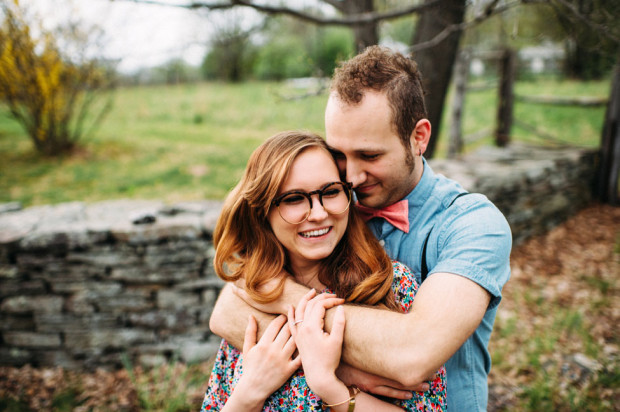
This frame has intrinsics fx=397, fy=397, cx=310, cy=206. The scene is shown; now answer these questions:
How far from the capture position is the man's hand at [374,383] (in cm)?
144

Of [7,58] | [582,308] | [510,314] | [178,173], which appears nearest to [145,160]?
[178,173]

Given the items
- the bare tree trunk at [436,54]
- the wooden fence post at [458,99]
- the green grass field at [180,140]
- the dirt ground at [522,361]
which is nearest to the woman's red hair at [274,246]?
the green grass field at [180,140]

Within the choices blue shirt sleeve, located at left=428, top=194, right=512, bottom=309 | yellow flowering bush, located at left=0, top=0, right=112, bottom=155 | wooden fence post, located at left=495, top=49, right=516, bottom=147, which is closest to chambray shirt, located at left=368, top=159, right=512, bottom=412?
blue shirt sleeve, located at left=428, top=194, right=512, bottom=309

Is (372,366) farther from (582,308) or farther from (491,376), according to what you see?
(582,308)

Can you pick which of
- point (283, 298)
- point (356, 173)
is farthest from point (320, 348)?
point (356, 173)

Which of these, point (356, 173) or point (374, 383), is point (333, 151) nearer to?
point (356, 173)

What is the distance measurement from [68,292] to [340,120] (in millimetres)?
3222

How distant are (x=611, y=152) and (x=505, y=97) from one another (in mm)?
1951

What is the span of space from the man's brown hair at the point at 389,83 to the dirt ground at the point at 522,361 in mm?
2702

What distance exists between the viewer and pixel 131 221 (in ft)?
12.0

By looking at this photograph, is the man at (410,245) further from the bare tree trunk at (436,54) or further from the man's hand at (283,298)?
the bare tree trunk at (436,54)

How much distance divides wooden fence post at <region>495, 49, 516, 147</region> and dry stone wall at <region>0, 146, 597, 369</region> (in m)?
5.97

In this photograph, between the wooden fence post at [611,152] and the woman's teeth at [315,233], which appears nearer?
the woman's teeth at [315,233]

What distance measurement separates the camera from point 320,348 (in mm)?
1411
